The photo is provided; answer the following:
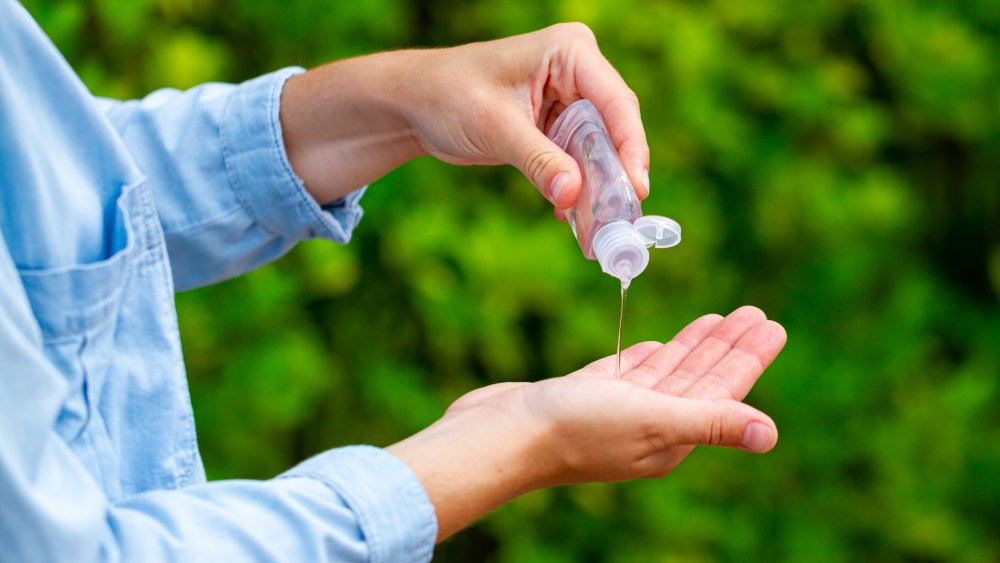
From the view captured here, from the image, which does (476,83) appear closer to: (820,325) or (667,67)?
(667,67)

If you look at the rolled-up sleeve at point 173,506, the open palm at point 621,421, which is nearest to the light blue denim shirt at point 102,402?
the rolled-up sleeve at point 173,506

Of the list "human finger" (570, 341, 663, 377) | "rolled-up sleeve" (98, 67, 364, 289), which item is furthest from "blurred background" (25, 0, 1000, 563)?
"human finger" (570, 341, 663, 377)

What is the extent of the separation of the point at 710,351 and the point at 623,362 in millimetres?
94

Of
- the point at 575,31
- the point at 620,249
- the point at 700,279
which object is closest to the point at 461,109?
the point at 575,31

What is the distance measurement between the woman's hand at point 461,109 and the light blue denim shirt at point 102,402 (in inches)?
10.3

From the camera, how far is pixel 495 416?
0.88 meters

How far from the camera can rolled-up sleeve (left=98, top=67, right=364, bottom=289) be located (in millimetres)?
1133

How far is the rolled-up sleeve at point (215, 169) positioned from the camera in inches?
44.6

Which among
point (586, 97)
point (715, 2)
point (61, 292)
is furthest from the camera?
point (715, 2)

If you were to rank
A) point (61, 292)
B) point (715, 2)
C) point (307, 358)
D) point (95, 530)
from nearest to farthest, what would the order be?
1. point (95, 530)
2. point (61, 292)
3. point (307, 358)
4. point (715, 2)

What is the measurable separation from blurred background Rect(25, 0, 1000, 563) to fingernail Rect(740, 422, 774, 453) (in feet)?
2.73

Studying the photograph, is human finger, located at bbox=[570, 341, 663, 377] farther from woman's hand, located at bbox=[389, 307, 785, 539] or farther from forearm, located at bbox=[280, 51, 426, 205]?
forearm, located at bbox=[280, 51, 426, 205]

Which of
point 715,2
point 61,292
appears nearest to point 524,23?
point 715,2

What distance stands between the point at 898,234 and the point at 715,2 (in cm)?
62
